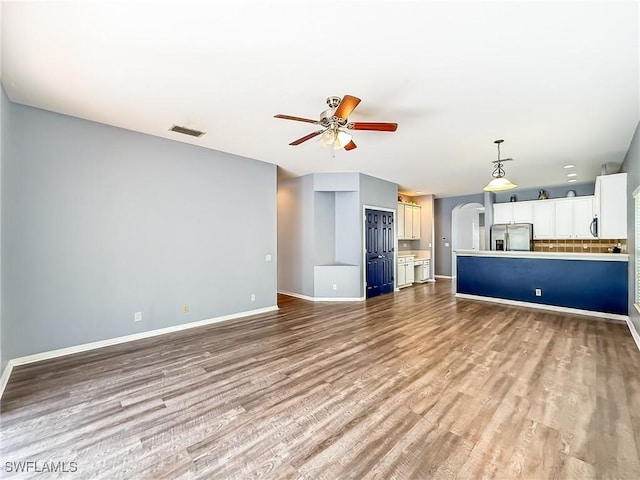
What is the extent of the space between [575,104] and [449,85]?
5.28ft

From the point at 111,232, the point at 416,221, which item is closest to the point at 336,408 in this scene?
the point at 111,232

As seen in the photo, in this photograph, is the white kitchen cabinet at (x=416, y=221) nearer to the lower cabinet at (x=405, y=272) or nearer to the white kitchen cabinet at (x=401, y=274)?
the lower cabinet at (x=405, y=272)

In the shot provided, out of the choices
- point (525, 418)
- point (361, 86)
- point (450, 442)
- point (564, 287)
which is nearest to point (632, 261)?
point (564, 287)

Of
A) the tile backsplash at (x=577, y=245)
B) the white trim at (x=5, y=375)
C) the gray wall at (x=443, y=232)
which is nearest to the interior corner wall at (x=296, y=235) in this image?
the white trim at (x=5, y=375)

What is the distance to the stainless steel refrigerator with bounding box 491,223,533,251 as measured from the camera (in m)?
7.57

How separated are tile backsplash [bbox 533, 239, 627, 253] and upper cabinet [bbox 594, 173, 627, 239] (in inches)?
108

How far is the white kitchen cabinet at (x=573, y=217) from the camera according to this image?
6.74 m

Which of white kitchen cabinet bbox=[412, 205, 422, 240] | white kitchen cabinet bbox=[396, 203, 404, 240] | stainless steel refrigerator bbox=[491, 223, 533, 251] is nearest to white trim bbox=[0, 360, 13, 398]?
white kitchen cabinet bbox=[396, 203, 404, 240]

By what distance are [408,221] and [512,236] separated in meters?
2.75

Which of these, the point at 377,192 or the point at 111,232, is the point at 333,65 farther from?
the point at 377,192

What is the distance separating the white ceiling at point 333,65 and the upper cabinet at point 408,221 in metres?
4.35

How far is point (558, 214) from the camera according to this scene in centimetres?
716

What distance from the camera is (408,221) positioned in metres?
8.84

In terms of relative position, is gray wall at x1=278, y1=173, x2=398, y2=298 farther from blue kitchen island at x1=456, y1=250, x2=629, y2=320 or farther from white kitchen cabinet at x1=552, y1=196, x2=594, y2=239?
white kitchen cabinet at x1=552, y1=196, x2=594, y2=239
